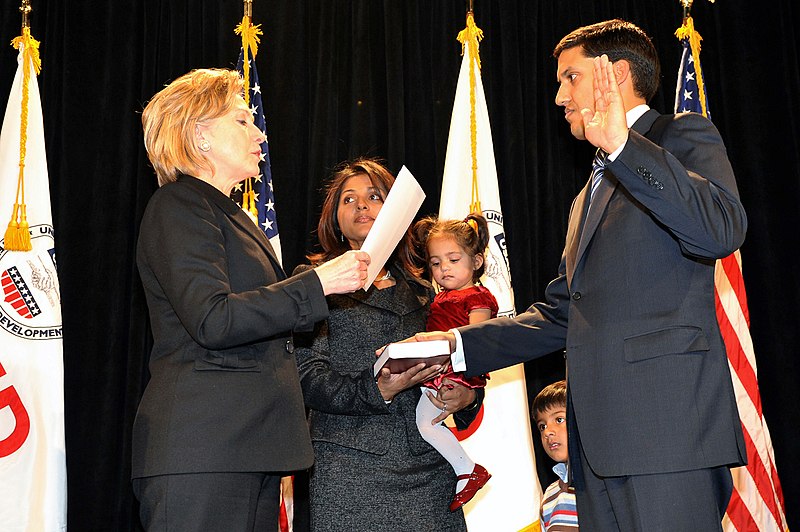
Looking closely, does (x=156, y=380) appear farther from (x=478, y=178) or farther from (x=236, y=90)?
(x=478, y=178)

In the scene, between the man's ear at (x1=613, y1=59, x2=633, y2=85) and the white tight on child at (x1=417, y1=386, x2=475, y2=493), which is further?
the white tight on child at (x1=417, y1=386, x2=475, y2=493)

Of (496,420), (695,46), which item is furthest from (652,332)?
(695,46)

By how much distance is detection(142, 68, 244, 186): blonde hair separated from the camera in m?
2.33

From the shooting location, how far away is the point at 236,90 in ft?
8.20

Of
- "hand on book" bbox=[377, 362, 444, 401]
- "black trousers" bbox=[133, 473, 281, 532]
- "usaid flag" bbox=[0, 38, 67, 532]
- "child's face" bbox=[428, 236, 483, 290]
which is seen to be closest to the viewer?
"black trousers" bbox=[133, 473, 281, 532]

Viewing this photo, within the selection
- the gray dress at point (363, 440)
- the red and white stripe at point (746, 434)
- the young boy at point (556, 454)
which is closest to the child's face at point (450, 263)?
the gray dress at point (363, 440)

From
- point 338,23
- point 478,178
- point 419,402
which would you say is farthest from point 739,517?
point 338,23

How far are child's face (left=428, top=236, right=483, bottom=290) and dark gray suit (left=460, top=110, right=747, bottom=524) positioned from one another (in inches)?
40.1

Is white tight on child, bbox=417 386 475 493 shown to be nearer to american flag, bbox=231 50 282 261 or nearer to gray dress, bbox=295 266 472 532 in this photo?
gray dress, bbox=295 266 472 532

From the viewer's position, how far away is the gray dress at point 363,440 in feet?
8.68

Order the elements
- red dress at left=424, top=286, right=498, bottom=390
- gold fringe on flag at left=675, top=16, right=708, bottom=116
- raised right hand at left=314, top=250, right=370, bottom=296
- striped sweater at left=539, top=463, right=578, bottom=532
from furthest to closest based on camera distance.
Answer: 1. gold fringe on flag at left=675, top=16, right=708, bottom=116
2. striped sweater at left=539, top=463, right=578, bottom=532
3. red dress at left=424, top=286, right=498, bottom=390
4. raised right hand at left=314, top=250, right=370, bottom=296

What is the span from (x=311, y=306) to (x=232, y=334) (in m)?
0.22

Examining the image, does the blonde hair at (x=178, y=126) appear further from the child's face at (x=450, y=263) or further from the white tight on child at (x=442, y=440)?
the child's face at (x=450, y=263)

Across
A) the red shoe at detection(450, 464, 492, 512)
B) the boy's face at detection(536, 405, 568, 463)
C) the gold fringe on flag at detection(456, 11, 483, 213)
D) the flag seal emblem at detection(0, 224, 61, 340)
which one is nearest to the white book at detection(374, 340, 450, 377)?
the red shoe at detection(450, 464, 492, 512)
